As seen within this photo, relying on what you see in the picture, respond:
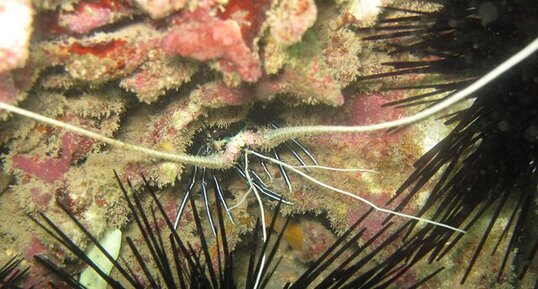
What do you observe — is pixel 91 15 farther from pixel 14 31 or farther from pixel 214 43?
pixel 214 43

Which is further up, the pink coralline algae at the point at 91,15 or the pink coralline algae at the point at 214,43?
the pink coralline algae at the point at 91,15

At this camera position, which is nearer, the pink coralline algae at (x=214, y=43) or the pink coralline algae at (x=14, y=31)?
the pink coralline algae at (x=14, y=31)

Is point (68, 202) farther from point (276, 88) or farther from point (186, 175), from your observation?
point (276, 88)

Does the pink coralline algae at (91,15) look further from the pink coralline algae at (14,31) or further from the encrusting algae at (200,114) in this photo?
the pink coralline algae at (14,31)

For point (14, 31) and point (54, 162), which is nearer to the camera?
point (14, 31)

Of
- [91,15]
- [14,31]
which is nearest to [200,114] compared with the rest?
[91,15]

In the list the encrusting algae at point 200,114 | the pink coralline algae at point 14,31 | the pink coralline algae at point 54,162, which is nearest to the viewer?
the pink coralline algae at point 14,31

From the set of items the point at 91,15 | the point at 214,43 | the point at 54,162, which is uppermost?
the point at 91,15

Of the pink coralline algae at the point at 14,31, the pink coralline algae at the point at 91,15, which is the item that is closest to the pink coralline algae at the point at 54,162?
the pink coralline algae at the point at 91,15

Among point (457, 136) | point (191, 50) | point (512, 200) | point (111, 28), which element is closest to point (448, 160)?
point (457, 136)
